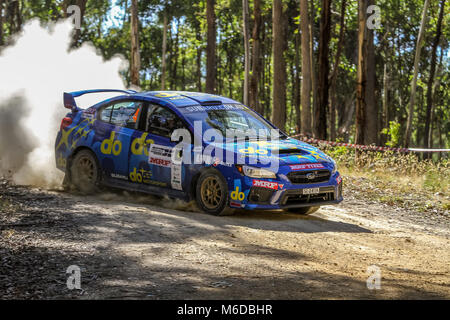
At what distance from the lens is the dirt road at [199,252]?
19.2ft

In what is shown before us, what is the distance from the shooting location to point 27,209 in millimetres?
9141

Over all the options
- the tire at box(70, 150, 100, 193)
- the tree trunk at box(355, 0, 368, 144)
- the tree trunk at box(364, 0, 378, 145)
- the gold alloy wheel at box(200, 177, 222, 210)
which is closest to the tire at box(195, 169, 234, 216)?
the gold alloy wheel at box(200, 177, 222, 210)

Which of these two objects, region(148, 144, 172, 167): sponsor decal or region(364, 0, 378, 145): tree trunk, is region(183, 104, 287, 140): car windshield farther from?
region(364, 0, 378, 145): tree trunk

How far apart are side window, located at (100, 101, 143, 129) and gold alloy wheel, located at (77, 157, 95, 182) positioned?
0.78m

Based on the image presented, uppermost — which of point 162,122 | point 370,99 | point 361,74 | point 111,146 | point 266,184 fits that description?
point 361,74

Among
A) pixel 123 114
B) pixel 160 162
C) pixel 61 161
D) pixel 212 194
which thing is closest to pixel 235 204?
pixel 212 194

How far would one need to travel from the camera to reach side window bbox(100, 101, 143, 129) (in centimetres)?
1067

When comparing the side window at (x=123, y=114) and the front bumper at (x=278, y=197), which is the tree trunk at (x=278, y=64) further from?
the front bumper at (x=278, y=197)

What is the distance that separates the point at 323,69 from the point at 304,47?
47.9 inches

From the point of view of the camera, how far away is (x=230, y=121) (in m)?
10.4

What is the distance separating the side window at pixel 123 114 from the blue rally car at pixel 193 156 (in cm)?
2

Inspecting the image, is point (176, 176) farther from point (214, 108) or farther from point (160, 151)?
point (214, 108)

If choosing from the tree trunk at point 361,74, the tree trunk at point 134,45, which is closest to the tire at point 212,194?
the tree trunk at point 361,74
